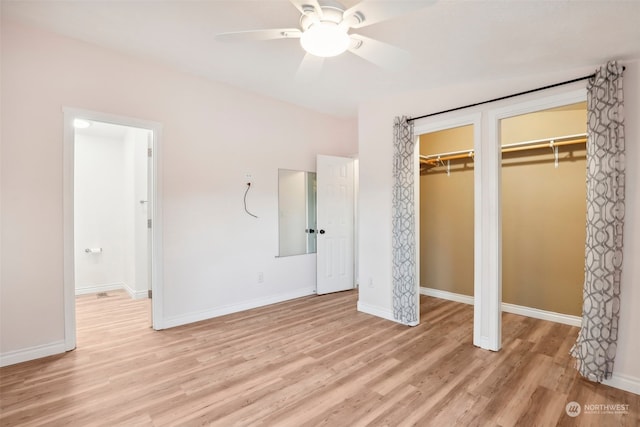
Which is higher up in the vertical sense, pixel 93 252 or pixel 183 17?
→ pixel 183 17

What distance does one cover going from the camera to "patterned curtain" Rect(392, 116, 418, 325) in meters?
3.38

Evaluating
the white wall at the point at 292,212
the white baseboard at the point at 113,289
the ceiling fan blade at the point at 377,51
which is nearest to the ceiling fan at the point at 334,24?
the ceiling fan blade at the point at 377,51

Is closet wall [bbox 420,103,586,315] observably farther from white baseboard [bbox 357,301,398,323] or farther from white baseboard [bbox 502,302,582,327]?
white baseboard [bbox 357,301,398,323]

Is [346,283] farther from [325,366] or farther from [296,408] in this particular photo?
[296,408]

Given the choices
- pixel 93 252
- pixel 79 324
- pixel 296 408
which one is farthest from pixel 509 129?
pixel 93 252

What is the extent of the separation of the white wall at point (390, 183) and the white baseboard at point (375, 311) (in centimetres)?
1

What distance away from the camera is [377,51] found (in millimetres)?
1944

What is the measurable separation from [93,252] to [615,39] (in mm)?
6514

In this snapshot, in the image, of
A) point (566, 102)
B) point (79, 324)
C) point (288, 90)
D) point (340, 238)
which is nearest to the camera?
point (566, 102)

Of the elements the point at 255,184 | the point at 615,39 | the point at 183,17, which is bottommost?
the point at 255,184

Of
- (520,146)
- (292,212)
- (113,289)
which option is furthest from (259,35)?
(113,289)

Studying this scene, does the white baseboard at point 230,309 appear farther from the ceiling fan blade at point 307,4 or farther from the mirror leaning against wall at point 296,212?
the ceiling fan blade at point 307,4

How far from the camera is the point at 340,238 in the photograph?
189 inches

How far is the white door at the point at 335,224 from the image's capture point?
180 inches
